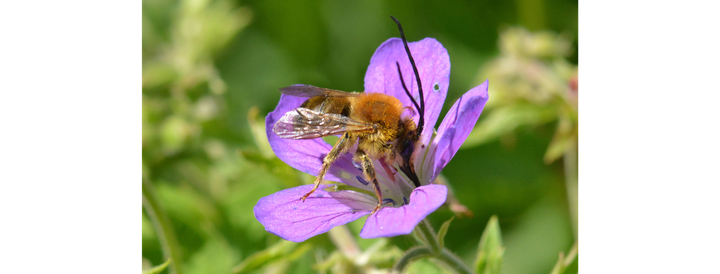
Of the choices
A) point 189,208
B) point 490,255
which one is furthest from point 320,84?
point 490,255

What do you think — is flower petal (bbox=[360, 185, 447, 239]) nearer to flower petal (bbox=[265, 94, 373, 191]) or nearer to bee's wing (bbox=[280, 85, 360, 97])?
flower petal (bbox=[265, 94, 373, 191])

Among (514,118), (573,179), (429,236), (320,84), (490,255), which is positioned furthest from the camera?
(320,84)

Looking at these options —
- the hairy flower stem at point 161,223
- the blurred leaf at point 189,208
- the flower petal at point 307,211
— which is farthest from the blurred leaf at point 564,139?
the hairy flower stem at point 161,223

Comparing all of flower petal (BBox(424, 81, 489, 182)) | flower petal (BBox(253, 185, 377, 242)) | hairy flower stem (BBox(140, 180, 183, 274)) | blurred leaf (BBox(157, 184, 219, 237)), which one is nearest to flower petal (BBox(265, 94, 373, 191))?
flower petal (BBox(253, 185, 377, 242))

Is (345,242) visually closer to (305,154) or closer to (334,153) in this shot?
(305,154)

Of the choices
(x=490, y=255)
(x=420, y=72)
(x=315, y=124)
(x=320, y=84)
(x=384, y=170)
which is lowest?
(x=490, y=255)

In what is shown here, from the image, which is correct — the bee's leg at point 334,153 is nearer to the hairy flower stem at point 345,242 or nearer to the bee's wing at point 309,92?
the bee's wing at point 309,92

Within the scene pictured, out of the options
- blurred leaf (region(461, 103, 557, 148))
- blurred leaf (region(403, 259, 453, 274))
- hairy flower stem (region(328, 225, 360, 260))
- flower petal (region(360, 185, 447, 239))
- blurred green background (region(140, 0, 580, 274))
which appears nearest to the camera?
flower petal (region(360, 185, 447, 239))
